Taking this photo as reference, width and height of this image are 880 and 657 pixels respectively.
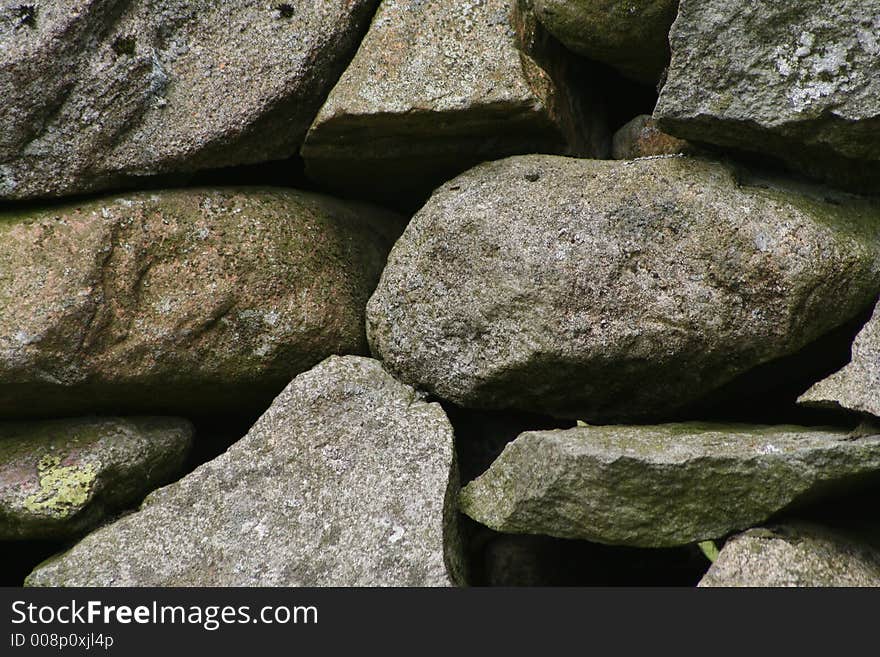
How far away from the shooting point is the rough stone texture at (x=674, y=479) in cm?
276

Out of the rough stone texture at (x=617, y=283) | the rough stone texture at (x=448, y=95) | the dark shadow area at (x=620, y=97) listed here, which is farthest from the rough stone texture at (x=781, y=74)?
the dark shadow area at (x=620, y=97)

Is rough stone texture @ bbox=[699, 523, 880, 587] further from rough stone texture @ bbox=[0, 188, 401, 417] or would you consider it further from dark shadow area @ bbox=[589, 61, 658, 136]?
dark shadow area @ bbox=[589, 61, 658, 136]

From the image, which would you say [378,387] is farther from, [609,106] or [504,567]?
[609,106]

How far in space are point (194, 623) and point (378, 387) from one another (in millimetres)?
978

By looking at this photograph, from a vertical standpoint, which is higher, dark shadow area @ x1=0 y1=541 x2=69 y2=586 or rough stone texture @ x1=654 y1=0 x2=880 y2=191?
rough stone texture @ x1=654 y1=0 x2=880 y2=191

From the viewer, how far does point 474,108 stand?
3.45 meters

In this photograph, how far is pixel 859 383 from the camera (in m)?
2.84

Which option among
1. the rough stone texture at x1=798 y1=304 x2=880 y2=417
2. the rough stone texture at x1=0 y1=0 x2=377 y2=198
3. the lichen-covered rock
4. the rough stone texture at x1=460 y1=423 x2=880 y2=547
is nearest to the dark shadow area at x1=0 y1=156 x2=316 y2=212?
the rough stone texture at x1=0 y1=0 x2=377 y2=198

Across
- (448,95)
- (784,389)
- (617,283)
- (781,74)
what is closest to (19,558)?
(448,95)

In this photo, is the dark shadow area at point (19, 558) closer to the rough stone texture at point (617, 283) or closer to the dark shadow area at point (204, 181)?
the dark shadow area at point (204, 181)

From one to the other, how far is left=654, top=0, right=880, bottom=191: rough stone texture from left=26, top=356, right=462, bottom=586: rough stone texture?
132 cm

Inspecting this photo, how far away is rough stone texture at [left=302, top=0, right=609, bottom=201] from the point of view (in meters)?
3.46

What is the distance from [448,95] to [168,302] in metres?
1.20

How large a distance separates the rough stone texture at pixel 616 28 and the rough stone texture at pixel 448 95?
0.15 meters
